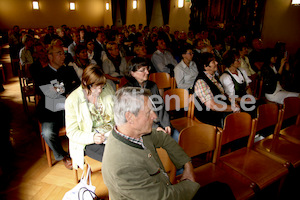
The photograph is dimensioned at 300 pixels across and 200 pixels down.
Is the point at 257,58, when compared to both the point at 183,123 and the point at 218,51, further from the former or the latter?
the point at 183,123

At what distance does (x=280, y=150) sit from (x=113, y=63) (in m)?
3.29

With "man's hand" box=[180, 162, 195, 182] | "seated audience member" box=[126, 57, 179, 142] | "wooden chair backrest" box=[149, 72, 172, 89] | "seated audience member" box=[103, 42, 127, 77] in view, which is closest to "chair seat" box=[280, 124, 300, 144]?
"seated audience member" box=[126, 57, 179, 142]

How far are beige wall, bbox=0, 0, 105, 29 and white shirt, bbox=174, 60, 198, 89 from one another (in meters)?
15.5

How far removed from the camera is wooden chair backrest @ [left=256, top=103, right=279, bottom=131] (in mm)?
2299

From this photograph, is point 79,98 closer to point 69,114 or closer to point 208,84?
point 69,114

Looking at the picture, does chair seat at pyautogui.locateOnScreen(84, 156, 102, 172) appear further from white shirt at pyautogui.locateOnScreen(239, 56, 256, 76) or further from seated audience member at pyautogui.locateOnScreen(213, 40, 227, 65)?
seated audience member at pyautogui.locateOnScreen(213, 40, 227, 65)

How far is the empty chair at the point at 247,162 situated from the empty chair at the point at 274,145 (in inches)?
4.7

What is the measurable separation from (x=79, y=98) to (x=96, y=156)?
56 centimetres

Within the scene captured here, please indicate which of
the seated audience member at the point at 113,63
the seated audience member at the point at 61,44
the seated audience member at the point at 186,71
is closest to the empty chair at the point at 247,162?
the seated audience member at the point at 186,71

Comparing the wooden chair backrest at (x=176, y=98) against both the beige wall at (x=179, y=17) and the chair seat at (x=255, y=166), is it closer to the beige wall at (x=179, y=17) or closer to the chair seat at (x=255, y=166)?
the chair seat at (x=255, y=166)

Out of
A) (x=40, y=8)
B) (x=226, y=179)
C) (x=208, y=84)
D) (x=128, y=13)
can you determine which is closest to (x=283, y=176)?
(x=226, y=179)

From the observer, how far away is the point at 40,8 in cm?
1522

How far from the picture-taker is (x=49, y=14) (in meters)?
15.6

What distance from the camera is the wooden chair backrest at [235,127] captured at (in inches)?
78.2
